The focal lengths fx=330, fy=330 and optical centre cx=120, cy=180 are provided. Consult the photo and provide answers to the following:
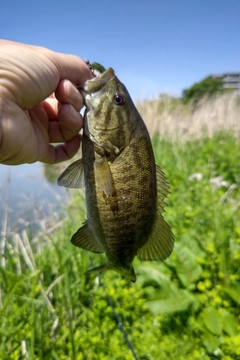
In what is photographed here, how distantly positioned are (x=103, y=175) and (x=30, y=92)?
57 cm

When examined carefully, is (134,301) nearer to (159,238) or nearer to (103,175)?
(159,238)

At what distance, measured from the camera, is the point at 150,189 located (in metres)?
1.52

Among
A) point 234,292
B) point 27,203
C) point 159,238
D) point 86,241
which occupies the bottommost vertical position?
point 27,203

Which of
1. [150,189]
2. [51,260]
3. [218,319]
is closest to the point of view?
[150,189]

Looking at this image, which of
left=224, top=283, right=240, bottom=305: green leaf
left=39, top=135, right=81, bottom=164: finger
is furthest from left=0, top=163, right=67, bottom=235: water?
left=224, top=283, right=240, bottom=305: green leaf

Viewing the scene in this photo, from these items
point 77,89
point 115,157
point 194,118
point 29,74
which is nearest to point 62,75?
point 77,89

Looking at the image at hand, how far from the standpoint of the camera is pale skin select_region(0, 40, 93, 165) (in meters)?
1.55

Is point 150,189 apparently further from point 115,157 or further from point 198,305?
point 198,305

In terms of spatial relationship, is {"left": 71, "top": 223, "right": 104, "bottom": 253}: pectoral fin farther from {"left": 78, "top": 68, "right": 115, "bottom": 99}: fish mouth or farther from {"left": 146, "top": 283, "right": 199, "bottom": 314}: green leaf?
{"left": 146, "top": 283, "right": 199, "bottom": 314}: green leaf

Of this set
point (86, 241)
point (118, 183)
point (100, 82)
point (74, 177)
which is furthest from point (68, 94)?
point (86, 241)

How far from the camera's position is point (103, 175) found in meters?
1.52

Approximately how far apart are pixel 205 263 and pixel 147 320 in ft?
2.46

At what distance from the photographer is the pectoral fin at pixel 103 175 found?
1.50 metres

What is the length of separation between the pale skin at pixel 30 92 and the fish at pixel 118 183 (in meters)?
0.15
